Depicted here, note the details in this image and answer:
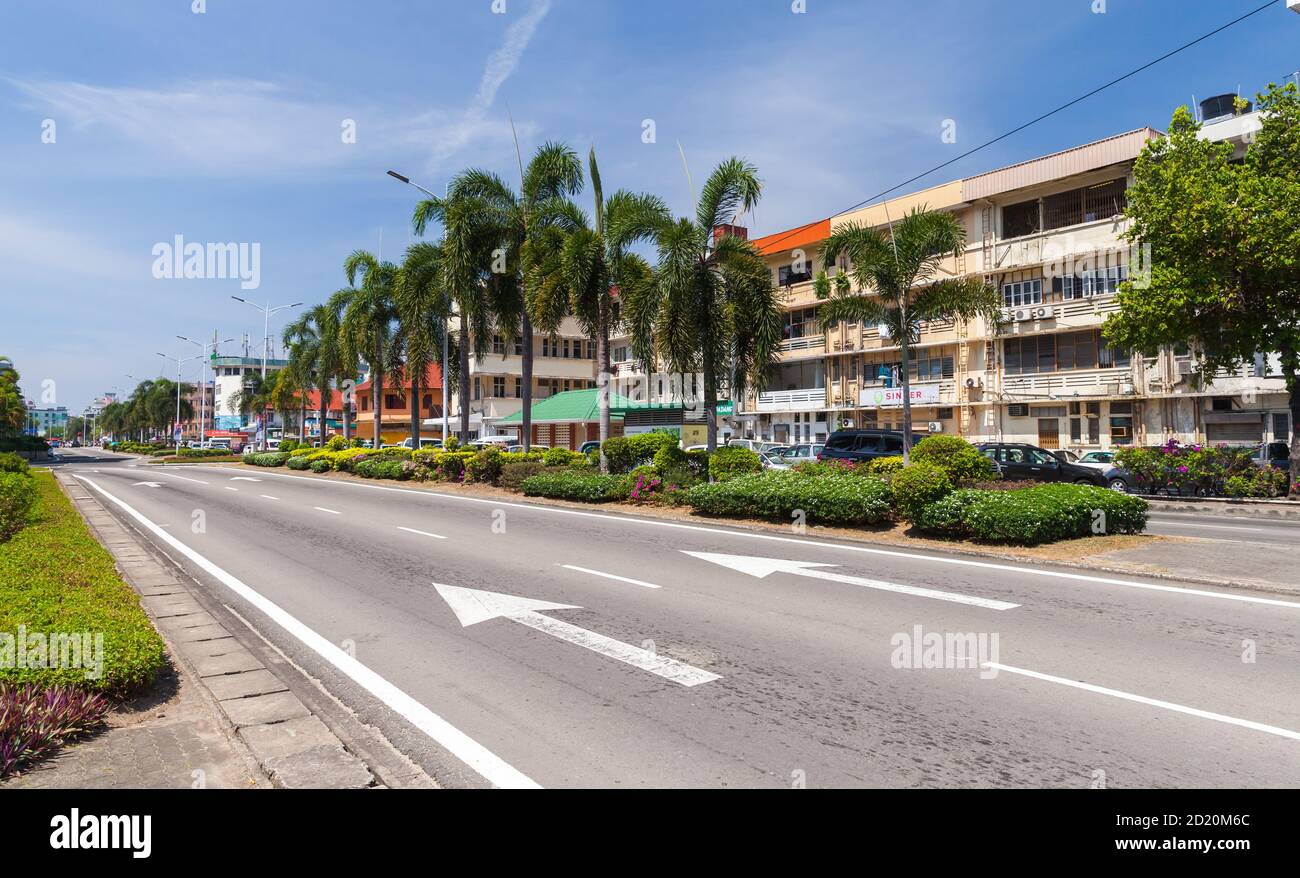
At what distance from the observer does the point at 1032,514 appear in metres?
12.0

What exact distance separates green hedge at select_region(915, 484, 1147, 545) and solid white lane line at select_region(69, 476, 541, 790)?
30.6ft

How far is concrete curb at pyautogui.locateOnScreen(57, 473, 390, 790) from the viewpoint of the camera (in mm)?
4465

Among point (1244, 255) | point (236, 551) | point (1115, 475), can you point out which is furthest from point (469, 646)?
point (1115, 475)

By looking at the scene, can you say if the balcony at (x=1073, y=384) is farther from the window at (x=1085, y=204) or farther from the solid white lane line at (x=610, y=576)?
the solid white lane line at (x=610, y=576)

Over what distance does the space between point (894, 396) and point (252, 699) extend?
3860 centimetres

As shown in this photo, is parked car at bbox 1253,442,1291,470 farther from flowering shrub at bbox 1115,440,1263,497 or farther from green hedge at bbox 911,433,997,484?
green hedge at bbox 911,433,997,484

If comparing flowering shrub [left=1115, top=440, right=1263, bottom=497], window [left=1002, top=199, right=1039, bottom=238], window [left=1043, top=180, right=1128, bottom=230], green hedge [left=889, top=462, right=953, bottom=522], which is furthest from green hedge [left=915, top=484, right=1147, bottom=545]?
window [left=1002, top=199, right=1039, bottom=238]

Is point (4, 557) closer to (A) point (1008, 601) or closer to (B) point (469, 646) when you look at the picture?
(B) point (469, 646)

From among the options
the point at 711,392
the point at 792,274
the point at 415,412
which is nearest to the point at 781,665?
the point at 711,392

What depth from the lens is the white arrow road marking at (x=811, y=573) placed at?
28.5 ft

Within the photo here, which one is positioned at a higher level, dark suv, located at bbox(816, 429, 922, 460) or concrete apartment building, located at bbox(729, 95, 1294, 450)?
concrete apartment building, located at bbox(729, 95, 1294, 450)

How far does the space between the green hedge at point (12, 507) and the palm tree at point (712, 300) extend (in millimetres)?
12550
